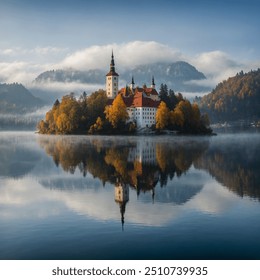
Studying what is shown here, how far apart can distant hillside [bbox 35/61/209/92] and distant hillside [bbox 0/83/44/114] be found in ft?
41.8

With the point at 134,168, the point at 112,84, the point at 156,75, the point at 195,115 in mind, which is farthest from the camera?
the point at 156,75

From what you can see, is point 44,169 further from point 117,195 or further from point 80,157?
point 117,195

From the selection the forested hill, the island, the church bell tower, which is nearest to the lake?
the island

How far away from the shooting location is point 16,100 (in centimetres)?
15338

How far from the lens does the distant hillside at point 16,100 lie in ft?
437

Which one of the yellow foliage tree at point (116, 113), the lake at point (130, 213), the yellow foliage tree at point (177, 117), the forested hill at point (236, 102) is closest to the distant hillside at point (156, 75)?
the forested hill at point (236, 102)

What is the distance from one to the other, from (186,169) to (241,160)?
3701mm

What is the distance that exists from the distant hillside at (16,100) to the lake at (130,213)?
122 meters

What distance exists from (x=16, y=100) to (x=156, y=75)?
58101 mm

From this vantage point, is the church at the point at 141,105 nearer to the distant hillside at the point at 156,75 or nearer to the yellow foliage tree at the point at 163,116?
the yellow foliage tree at the point at 163,116

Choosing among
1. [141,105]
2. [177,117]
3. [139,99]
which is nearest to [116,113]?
[177,117]

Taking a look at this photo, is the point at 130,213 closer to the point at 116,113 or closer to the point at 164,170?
the point at 164,170

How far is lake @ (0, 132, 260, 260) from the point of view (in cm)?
539

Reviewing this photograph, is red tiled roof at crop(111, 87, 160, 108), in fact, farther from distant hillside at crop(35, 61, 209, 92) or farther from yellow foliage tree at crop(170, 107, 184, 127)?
distant hillside at crop(35, 61, 209, 92)
